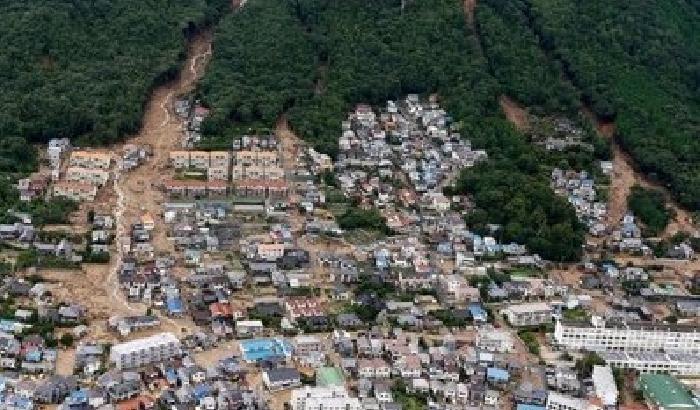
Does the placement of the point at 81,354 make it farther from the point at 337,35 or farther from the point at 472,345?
the point at 337,35

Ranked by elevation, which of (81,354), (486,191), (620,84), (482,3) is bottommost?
(81,354)

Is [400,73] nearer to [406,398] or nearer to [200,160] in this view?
[200,160]

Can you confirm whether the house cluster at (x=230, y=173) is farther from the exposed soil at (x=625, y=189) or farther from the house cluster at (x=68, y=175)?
the exposed soil at (x=625, y=189)

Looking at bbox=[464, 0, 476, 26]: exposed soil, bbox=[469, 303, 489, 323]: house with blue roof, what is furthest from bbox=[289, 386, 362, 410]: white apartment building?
bbox=[464, 0, 476, 26]: exposed soil

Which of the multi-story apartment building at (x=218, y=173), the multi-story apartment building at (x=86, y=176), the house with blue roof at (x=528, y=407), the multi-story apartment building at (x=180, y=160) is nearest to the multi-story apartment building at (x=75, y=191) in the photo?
the multi-story apartment building at (x=86, y=176)

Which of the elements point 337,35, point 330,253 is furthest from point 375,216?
point 337,35

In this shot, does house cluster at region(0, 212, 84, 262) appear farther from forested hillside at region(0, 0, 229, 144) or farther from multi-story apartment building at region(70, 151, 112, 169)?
forested hillside at region(0, 0, 229, 144)

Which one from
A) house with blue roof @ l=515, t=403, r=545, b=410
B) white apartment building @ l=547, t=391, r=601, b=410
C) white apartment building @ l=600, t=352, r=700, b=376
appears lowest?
house with blue roof @ l=515, t=403, r=545, b=410

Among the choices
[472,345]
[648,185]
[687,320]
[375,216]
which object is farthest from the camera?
[648,185]

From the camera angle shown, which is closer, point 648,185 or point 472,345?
point 472,345
